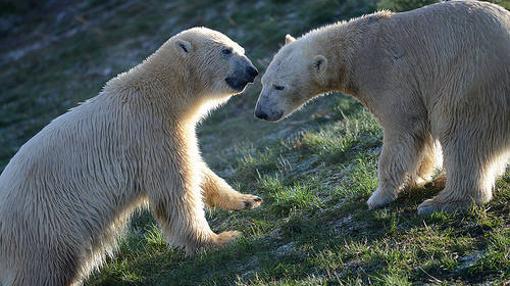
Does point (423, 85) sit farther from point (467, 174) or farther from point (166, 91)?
point (166, 91)

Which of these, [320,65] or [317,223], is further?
[320,65]

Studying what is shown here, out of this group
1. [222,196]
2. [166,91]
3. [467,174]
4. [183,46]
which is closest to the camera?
[467,174]

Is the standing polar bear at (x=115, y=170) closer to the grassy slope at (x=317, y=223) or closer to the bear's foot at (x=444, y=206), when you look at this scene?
the grassy slope at (x=317, y=223)

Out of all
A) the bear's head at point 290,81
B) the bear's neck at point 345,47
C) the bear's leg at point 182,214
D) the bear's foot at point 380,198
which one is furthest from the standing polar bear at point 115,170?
the bear's foot at point 380,198

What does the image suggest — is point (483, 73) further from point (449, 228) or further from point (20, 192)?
point (20, 192)

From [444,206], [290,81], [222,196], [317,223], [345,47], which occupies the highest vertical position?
[345,47]

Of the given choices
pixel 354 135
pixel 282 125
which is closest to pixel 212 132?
pixel 282 125

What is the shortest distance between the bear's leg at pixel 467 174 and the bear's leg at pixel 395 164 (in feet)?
1.18

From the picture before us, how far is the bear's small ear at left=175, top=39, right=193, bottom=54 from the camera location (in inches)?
314

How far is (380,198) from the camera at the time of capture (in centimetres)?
720

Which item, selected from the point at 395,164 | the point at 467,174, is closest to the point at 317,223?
the point at 395,164

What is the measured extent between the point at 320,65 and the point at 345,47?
301mm

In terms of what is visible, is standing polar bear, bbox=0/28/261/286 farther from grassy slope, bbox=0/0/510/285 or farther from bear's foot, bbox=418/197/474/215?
bear's foot, bbox=418/197/474/215

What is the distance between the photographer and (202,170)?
834cm
